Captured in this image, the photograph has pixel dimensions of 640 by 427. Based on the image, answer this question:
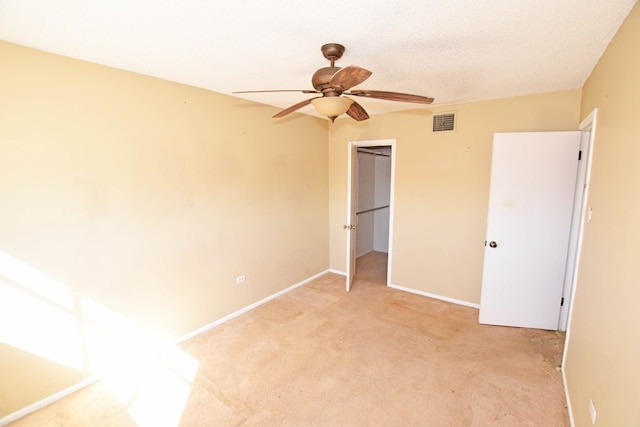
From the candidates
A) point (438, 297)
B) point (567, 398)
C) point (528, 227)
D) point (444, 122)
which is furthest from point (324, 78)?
point (438, 297)

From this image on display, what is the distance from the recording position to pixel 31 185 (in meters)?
1.93

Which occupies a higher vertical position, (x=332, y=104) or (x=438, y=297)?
(x=332, y=104)

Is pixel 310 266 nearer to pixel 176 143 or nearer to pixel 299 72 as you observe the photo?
pixel 176 143

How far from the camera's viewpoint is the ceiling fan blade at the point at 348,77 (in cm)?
146

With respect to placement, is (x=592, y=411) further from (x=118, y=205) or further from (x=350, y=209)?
(x=118, y=205)

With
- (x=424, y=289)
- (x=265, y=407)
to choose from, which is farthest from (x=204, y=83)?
(x=424, y=289)

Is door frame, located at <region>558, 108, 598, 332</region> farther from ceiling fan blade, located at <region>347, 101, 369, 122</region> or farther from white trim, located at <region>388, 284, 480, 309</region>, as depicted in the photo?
ceiling fan blade, located at <region>347, 101, 369, 122</region>

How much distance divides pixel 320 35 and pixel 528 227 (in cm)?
268

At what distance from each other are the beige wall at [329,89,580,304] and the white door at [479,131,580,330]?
1.19 feet

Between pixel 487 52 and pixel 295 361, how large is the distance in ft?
9.16

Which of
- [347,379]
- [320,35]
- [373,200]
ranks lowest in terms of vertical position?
[347,379]

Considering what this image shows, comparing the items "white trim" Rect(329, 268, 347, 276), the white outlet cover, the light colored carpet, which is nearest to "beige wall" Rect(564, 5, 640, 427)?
the white outlet cover

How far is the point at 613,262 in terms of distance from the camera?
59.1 inches

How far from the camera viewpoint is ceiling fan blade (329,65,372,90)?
1.46 m
